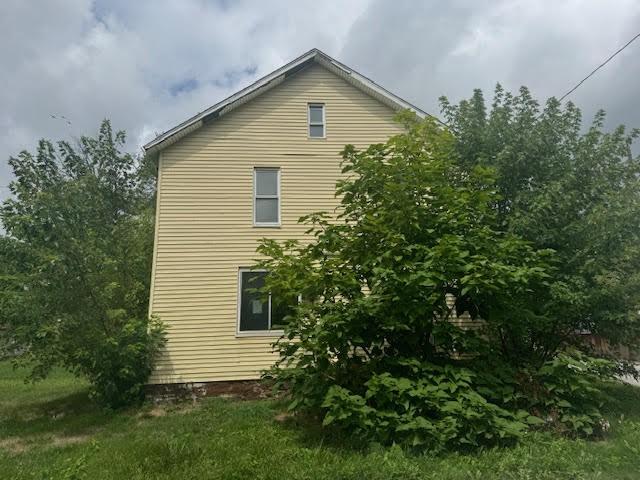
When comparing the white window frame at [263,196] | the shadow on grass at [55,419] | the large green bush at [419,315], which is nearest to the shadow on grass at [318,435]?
the large green bush at [419,315]

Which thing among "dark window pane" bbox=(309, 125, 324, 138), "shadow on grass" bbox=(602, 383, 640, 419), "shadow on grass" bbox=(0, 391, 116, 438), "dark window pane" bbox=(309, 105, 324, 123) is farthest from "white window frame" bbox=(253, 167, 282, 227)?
"shadow on grass" bbox=(602, 383, 640, 419)

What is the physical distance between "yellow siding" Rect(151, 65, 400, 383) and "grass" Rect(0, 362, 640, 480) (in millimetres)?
1564

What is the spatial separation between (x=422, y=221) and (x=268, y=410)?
4.82m

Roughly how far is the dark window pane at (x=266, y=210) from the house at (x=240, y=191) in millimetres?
26

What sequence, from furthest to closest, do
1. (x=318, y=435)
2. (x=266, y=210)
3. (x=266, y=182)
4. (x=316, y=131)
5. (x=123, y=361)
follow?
(x=316, y=131) < (x=266, y=182) < (x=266, y=210) < (x=123, y=361) < (x=318, y=435)

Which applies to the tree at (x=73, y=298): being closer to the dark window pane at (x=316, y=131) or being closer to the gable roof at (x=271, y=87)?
the gable roof at (x=271, y=87)

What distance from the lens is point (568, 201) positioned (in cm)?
816

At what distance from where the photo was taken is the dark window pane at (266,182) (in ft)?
38.2

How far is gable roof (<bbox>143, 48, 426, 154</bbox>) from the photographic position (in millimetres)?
11320

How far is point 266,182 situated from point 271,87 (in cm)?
273

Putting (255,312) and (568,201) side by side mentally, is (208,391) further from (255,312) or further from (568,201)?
(568,201)

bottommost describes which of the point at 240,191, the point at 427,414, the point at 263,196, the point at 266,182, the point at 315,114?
the point at 427,414

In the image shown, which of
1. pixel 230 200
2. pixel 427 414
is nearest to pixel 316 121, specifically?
pixel 230 200

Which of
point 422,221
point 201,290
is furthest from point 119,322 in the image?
point 422,221
